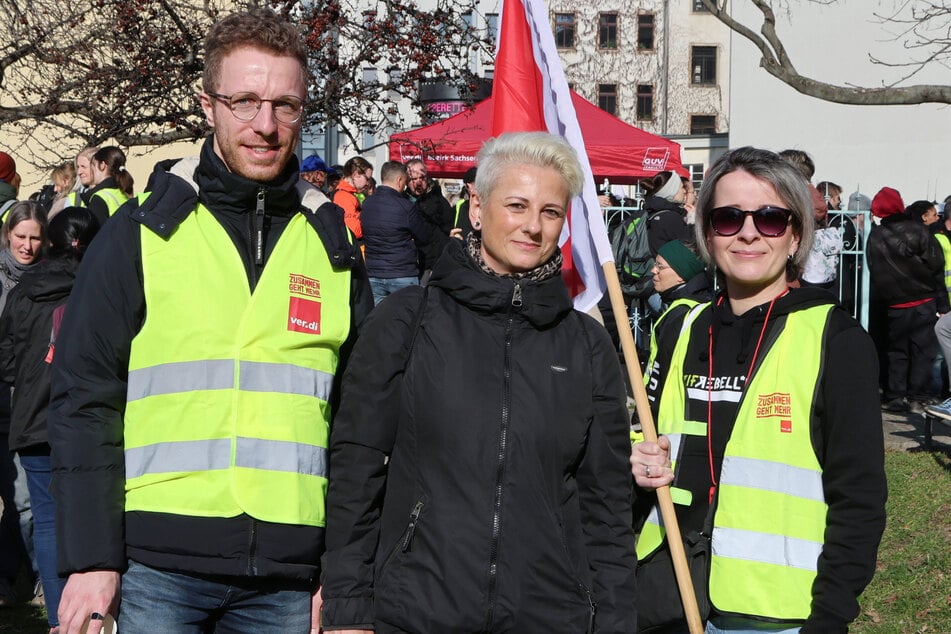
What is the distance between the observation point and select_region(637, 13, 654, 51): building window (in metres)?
52.0

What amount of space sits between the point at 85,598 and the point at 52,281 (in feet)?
10.7

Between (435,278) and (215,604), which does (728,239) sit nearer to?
(435,278)

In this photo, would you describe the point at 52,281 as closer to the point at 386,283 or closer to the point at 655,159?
the point at 386,283

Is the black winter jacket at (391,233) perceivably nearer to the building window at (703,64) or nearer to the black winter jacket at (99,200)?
the black winter jacket at (99,200)

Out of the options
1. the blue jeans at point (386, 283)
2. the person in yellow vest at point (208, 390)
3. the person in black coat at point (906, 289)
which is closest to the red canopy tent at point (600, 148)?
the blue jeans at point (386, 283)

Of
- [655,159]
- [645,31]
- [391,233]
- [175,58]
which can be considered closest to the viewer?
[175,58]

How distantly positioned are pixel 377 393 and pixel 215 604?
61 cm

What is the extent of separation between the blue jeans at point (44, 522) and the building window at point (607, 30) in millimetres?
48280

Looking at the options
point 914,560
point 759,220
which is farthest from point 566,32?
point 759,220

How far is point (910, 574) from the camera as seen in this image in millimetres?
6406

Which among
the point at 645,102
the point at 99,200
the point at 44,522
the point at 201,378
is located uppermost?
the point at 645,102

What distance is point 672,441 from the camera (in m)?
3.07

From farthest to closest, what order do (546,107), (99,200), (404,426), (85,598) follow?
(99,200), (546,107), (404,426), (85,598)

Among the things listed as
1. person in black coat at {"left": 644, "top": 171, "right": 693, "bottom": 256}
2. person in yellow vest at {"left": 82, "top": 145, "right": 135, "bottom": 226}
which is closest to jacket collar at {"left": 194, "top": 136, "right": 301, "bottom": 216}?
person in yellow vest at {"left": 82, "top": 145, "right": 135, "bottom": 226}
